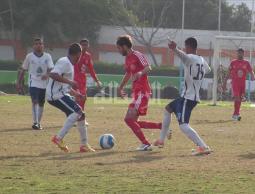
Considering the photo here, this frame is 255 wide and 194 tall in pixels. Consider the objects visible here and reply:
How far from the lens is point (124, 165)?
33.5 feet

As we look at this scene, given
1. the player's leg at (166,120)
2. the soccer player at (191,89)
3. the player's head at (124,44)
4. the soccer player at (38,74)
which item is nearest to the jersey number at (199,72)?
the soccer player at (191,89)

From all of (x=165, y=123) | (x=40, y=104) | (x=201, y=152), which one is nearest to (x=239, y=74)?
(x=40, y=104)

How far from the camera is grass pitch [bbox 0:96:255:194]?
8.39 m

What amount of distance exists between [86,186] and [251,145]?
5.68 m

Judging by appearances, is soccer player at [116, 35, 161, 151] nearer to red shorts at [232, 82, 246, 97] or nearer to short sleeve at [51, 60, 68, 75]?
short sleeve at [51, 60, 68, 75]

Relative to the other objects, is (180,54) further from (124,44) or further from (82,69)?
(82,69)

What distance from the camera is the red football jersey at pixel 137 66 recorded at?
12156 mm

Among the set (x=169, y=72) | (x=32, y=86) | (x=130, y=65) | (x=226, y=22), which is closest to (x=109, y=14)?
(x=169, y=72)

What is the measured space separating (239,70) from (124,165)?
37.6ft

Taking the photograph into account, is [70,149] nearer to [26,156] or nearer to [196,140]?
[26,156]

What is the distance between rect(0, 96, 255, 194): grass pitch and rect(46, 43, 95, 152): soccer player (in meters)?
0.25

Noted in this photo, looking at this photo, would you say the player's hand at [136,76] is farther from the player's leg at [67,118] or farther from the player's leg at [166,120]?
the player's leg at [67,118]

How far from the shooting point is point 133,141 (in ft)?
44.6

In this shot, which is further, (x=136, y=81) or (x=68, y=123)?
(x=136, y=81)
